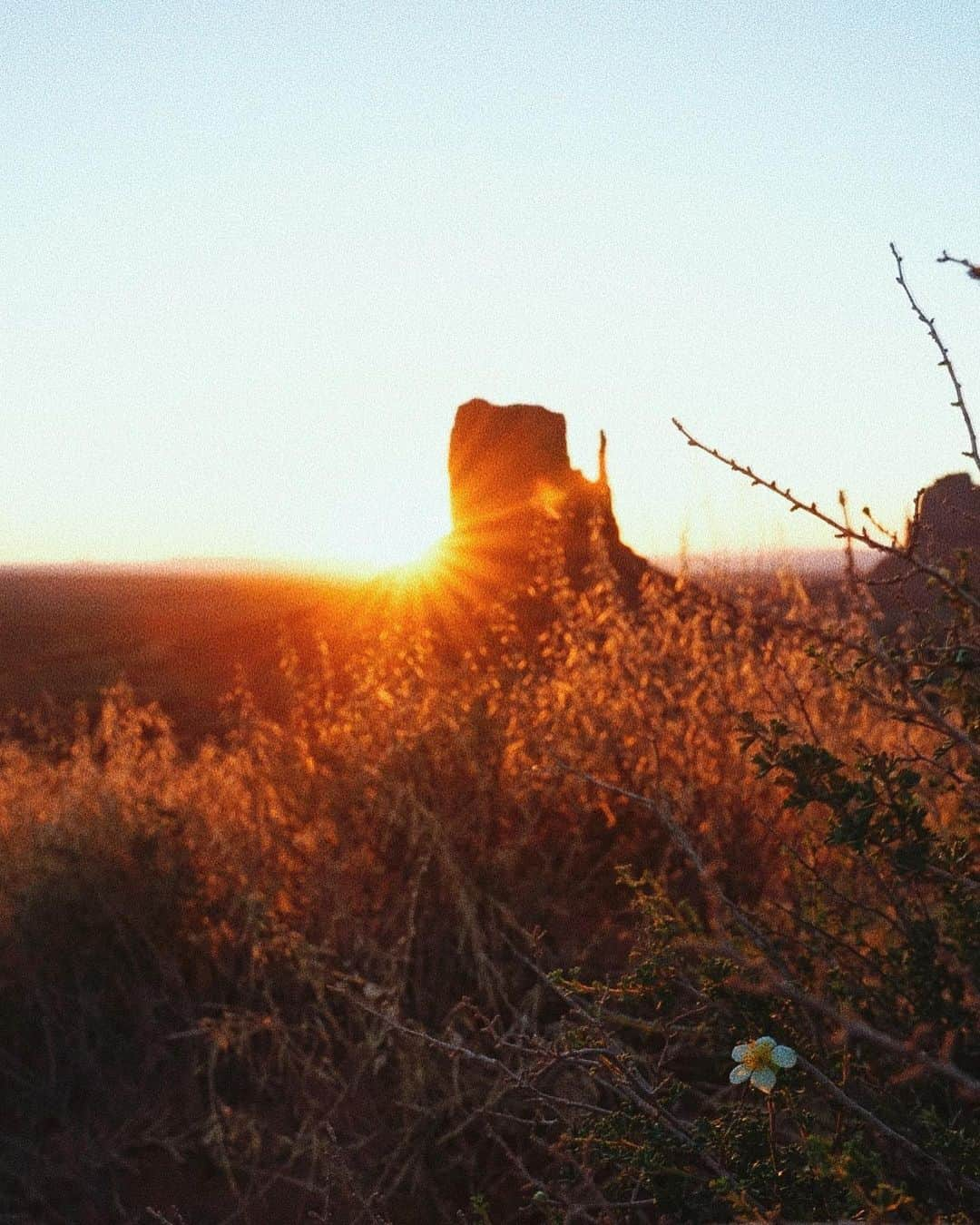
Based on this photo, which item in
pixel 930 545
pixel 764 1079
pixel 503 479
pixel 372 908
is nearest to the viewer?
pixel 764 1079

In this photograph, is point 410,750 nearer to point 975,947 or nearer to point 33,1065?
point 33,1065

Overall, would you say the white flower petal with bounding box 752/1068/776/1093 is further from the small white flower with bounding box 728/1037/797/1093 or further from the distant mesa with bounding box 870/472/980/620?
the distant mesa with bounding box 870/472/980/620

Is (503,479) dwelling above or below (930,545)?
above

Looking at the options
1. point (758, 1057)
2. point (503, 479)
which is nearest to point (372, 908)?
point (758, 1057)

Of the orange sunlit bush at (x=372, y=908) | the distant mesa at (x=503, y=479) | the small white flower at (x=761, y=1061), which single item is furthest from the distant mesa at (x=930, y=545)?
the distant mesa at (x=503, y=479)

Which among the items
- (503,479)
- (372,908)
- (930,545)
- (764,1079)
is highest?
(503,479)

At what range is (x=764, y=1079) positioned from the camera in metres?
1.22

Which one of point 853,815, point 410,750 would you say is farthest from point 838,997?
point 410,750

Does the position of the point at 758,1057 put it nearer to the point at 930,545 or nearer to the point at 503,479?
the point at 930,545

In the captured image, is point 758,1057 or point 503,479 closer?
point 758,1057

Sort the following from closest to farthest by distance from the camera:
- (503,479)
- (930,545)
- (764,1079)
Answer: (764,1079) → (930,545) → (503,479)

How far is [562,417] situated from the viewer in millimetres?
14648

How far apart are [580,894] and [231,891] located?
3.56 ft

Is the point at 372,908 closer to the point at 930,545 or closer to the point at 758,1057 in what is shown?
the point at 930,545
